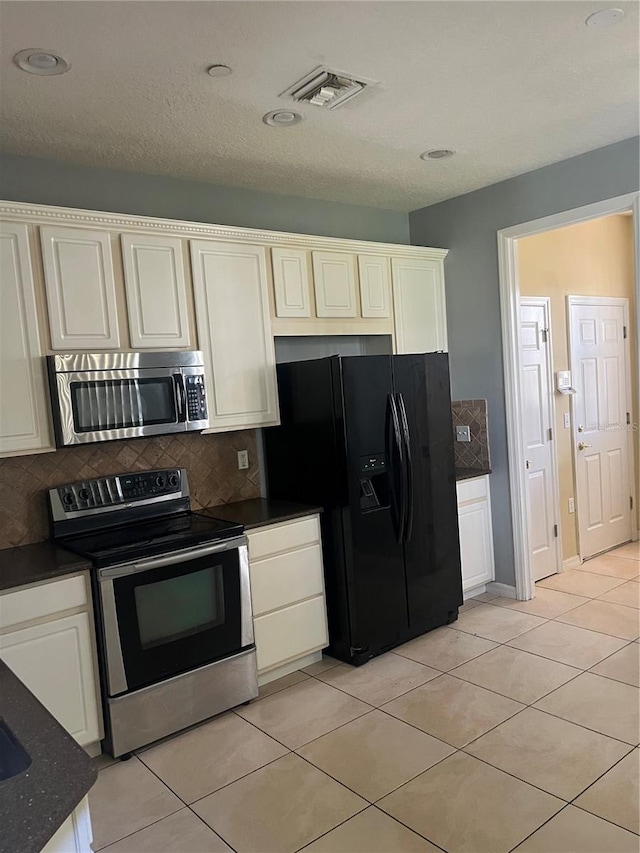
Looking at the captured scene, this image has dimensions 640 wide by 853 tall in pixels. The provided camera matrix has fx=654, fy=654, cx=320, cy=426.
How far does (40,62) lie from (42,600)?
1953 mm

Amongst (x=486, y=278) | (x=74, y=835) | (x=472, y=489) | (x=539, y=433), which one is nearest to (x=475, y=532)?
(x=472, y=489)

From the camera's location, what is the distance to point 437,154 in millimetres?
3492

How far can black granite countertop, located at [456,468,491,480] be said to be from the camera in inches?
166

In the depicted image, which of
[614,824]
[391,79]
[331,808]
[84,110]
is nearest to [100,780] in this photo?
[331,808]

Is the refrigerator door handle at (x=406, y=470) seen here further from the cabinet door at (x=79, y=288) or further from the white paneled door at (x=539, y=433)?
the cabinet door at (x=79, y=288)

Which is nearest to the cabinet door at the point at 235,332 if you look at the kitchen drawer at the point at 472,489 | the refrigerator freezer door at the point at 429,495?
the refrigerator freezer door at the point at 429,495

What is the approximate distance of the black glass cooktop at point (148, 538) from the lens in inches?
108

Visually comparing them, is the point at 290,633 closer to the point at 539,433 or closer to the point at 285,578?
the point at 285,578

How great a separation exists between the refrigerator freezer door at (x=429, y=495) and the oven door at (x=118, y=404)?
4.02ft

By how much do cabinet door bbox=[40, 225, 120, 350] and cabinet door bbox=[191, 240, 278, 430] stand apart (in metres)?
0.46

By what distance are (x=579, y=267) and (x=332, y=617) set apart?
3259mm

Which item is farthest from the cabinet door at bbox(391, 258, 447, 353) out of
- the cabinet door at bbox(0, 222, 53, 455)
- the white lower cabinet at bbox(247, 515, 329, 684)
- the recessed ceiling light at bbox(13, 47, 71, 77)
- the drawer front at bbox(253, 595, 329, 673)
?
the recessed ceiling light at bbox(13, 47, 71, 77)

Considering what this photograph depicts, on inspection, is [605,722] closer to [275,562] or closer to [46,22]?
[275,562]

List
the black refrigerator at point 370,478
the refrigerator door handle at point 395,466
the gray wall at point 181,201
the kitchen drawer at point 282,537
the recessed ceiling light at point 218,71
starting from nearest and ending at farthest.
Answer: the recessed ceiling light at point 218,71, the gray wall at point 181,201, the kitchen drawer at point 282,537, the black refrigerator at point 370,478, the refrigerator door handle at point 395,466
